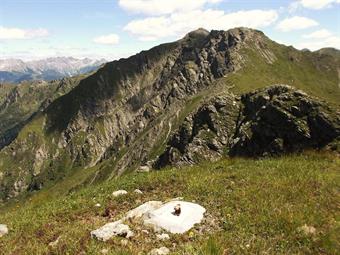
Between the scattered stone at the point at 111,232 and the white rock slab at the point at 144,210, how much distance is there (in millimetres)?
1118

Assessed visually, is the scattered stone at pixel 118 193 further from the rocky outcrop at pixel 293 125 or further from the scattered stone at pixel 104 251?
the rocky outcrop at pixel 293 125

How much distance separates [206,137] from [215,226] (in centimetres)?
9169

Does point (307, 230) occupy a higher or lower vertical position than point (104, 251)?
higher

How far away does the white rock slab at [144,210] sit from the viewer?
42.6ft

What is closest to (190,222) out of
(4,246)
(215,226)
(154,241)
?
(215,226)

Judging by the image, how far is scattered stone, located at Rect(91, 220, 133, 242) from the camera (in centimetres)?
1119

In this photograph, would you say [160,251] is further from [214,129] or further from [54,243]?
[214,129]

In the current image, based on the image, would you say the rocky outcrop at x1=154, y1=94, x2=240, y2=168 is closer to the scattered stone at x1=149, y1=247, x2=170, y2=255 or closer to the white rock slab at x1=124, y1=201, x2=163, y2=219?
the white rock slab at x1=124, y1=201, x2=163, y2=219

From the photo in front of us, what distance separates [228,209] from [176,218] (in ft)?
6.35

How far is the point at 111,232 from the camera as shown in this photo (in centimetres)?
1134

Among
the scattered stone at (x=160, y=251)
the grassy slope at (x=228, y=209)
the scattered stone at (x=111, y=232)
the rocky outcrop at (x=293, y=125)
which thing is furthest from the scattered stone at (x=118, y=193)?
the rocky outcrop at (x=293, y=125)

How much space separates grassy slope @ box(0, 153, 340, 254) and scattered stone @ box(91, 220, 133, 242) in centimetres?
25

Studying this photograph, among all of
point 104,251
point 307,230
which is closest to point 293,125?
point 307,230

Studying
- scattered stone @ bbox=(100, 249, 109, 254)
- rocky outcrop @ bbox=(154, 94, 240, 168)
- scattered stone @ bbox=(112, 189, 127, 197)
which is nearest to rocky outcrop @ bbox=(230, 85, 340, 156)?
scattered stone @ bbox=(112, 189, 127, 197)
